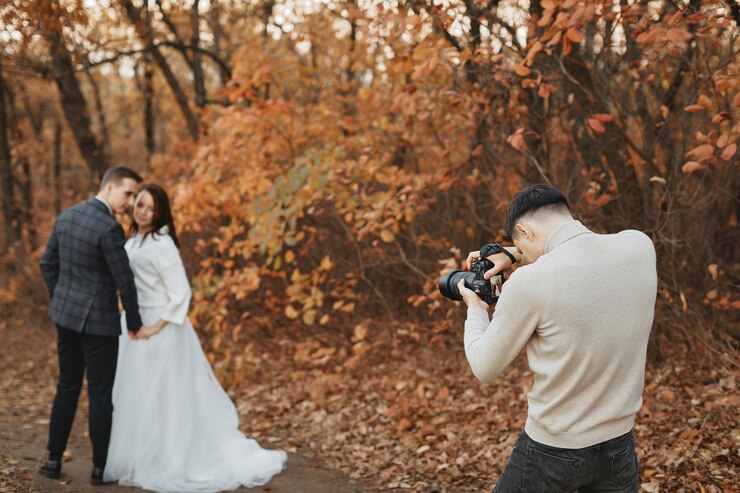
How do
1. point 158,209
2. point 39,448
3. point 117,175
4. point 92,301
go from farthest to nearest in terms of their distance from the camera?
point 39,448
point 158,209
point 117,175
point 92,301

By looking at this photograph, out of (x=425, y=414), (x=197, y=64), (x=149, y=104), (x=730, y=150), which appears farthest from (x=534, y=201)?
(x=149, y=104)

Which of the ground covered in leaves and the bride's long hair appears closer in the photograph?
the ground covered in leaves

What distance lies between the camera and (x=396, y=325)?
695 cm

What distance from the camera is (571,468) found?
2.12 meters

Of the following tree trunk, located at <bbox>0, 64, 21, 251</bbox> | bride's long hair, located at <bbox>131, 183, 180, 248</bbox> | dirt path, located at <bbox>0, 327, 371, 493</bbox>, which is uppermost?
tree trunk, located at <bbox>0, 64, 21, 251</bbox>

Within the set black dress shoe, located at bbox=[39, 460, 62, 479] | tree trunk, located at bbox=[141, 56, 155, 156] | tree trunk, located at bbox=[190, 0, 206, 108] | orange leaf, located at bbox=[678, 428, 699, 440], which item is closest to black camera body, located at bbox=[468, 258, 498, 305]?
orange leaf, located at bbox=[678, 428, 699, 440]

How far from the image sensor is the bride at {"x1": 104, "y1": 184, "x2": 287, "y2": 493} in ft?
14.8

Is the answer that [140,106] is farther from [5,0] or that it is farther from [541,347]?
[541,347]

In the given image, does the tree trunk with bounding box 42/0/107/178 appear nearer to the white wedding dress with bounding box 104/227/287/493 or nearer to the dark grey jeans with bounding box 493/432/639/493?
the white wedding dress with bounding box 104/227/287/493

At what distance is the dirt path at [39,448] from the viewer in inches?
172

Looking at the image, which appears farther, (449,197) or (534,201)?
(449,197)

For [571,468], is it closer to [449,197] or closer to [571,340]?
[571,340]

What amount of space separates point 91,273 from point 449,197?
3.65 meters

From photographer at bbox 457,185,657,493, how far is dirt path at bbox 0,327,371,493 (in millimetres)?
2671
